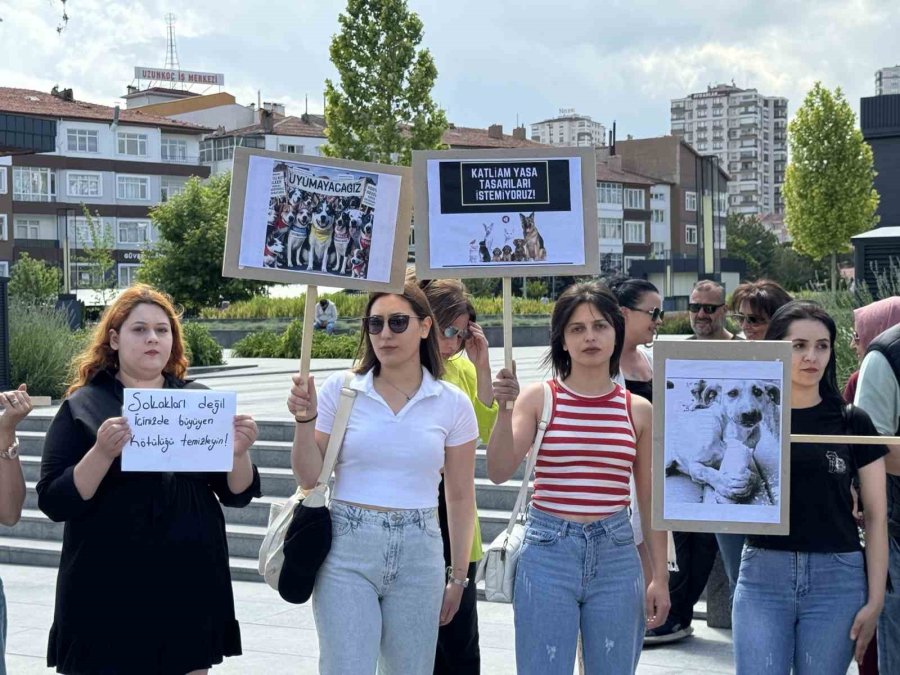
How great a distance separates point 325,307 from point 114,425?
26812mm

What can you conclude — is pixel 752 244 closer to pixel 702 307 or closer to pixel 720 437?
pixel 702 307

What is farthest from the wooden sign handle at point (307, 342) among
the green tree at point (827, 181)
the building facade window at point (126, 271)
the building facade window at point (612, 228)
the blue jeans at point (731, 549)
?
the building facade window at point (612, 228)

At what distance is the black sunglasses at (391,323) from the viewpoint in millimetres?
4031

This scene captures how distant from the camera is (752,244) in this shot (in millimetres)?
100312

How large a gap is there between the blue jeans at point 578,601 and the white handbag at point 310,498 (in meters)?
0.71

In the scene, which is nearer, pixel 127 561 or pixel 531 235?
pixel 127 561

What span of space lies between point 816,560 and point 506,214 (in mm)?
1634

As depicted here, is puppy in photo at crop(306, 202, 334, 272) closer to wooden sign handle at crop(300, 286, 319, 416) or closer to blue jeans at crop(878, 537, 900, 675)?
wooden sign handle at crop(300, 286, 319, 416)

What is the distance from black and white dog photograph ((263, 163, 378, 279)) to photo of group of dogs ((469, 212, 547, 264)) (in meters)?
0.41

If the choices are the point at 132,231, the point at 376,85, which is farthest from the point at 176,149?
the point at 376,85

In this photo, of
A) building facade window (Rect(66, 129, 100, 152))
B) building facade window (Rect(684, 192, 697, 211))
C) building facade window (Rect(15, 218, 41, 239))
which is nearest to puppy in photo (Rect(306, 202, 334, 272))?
building facade window (Rect(15, 218, 41, 239))

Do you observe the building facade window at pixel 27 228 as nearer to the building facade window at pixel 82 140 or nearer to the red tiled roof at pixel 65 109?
the building facade window at pixel 82 140

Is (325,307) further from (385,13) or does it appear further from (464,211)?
(464,211)

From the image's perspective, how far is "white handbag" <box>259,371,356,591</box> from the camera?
3848mm
